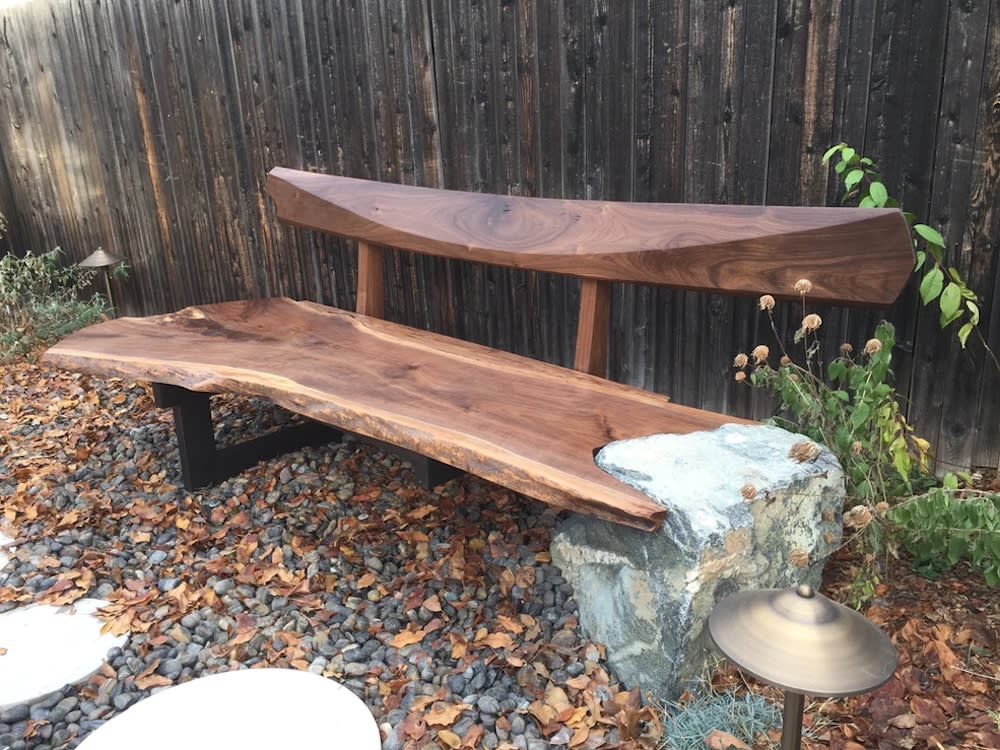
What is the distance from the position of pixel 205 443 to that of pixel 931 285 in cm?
274

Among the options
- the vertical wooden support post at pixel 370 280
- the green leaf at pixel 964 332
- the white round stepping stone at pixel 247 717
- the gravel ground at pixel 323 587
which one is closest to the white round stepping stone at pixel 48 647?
the gravel ground at pixel 323 587

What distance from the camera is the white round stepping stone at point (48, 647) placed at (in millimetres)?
2283

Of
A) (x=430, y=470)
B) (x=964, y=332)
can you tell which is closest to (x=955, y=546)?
(x=964, y=332)

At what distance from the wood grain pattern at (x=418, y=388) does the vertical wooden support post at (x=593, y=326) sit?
14 cm

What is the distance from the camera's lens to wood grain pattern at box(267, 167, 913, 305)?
87.4 inches

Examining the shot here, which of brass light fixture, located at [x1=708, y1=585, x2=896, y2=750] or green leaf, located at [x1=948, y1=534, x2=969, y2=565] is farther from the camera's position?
green leaf, located at [x1=948, y1=534, x2=969, y2=565]

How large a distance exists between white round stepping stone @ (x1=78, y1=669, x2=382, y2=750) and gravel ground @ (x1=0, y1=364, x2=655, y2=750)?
82 mm

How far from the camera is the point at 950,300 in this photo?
2.42m

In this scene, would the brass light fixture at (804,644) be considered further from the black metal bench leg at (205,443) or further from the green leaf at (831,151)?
the black metal bench leg at (205,443)

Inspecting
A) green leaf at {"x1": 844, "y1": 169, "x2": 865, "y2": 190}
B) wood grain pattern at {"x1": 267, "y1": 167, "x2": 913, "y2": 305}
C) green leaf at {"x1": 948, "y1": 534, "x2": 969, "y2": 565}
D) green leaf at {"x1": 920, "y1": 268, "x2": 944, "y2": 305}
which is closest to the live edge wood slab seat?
wood grain pattern at {"x1": 267, "y1": 167, "x2": 913, "y2": 305}

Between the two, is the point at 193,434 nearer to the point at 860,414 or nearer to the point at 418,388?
the point at 418,388

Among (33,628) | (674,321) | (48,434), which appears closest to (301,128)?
(48,434)

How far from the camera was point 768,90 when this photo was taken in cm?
276

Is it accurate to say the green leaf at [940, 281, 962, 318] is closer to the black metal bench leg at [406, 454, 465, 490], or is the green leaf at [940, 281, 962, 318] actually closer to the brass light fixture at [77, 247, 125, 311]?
the black metal bench leg at [406, 454, 465, 490]
